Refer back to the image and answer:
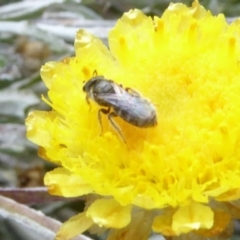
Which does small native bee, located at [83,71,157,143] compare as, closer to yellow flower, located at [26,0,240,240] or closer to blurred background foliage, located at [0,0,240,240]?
yellow flower, located at [26,0,240,240]

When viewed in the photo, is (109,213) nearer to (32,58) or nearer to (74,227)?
(74,227)

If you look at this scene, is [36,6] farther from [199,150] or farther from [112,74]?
[199,150]

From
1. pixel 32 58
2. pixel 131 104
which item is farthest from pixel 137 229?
pixel 32 58

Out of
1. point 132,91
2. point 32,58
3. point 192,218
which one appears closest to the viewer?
point 192,218

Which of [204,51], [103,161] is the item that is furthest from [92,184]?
[204,51]

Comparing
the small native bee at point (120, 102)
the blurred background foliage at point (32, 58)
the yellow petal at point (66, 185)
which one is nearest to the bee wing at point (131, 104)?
the small native bee at point (120, 102)

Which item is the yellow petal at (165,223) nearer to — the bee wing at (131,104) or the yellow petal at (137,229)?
the yellow petal at (137,229)
